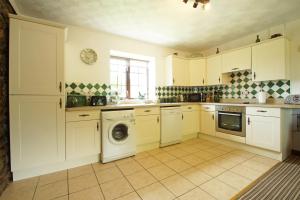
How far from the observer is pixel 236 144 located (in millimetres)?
2840

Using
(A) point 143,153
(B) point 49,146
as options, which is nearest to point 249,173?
(A) point 143,153

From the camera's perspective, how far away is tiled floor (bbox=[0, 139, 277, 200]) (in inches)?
59.4

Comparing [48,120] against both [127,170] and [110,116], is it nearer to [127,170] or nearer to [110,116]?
[110,116]

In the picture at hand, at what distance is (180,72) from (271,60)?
179cm

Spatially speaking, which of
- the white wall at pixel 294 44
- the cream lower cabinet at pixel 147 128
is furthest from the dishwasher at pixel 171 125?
the white wall at pixel 294 44

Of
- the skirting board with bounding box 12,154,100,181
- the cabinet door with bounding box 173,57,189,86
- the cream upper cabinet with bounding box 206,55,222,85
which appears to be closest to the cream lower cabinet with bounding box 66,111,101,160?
the skirting board with bounding box 12,154,100,181

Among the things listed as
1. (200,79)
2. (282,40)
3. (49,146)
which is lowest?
(49,146)

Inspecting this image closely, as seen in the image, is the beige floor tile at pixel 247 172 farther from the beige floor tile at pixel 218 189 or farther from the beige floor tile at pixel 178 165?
the beige floor tile at pixel 178 165

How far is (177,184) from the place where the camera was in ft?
5.49

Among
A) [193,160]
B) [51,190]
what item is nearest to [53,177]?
[51,190]

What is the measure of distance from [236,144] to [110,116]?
252cm

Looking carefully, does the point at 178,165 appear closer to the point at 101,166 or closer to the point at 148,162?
the point at 148,162

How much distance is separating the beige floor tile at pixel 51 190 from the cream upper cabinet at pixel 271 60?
356 centimetres

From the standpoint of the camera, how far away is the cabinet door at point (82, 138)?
2.03 m
